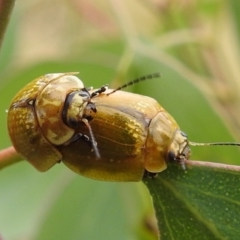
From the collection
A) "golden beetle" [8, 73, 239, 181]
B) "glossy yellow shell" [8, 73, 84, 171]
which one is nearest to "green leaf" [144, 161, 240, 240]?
"golden beetle" [8, 73, 239, 181]

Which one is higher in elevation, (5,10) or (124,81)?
(5,10)

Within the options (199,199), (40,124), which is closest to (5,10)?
(40,124)

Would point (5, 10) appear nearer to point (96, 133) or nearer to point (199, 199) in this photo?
point (96, 133)

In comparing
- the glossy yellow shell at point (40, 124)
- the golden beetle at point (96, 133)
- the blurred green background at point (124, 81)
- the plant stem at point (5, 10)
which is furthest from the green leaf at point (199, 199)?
the blurred green background at point (124, 81)

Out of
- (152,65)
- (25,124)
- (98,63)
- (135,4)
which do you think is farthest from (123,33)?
(25,124)

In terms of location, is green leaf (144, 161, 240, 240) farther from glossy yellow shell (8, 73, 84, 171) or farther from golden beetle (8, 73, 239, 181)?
glossy yellow shell (8, 73, 84, 171)

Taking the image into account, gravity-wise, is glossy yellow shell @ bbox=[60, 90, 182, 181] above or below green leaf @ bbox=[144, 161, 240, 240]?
above

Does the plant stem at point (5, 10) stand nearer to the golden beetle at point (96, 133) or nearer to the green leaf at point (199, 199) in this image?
the golden beetle at point (96, 133)
